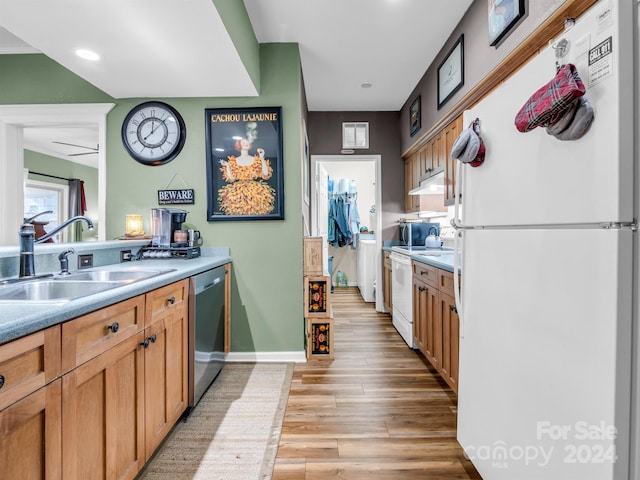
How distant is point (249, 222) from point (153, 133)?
112cm

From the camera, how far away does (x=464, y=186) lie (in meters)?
1.58

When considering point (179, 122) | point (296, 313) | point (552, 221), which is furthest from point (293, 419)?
point (179, 122)

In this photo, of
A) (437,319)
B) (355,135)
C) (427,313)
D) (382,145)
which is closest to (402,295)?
(427,313)

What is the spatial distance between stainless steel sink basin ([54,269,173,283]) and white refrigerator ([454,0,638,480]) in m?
1.60

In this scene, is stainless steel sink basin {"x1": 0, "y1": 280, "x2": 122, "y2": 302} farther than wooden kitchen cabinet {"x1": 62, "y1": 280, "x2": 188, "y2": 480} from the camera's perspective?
Yes

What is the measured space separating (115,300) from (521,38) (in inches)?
91.3

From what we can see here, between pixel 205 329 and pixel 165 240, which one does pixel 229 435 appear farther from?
pixel 165 240

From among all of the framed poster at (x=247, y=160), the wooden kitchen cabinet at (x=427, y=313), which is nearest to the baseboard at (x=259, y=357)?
the wooden kitchen cabinet at (x=427, y=313)

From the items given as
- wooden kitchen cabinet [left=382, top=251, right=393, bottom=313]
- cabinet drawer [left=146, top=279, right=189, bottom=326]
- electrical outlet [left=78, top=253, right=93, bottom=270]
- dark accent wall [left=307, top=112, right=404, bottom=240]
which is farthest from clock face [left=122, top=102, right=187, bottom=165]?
wooden kitchen cabinet [left=382, top=251, right=393, bottom=313]

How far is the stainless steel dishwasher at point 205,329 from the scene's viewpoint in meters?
2.00

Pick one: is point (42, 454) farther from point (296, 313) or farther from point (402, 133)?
point (402, 133)

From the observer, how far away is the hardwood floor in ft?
5.35

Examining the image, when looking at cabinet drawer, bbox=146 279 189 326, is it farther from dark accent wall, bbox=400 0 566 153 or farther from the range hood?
the range hood

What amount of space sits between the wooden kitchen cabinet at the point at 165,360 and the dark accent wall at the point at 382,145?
3238 millimetres
